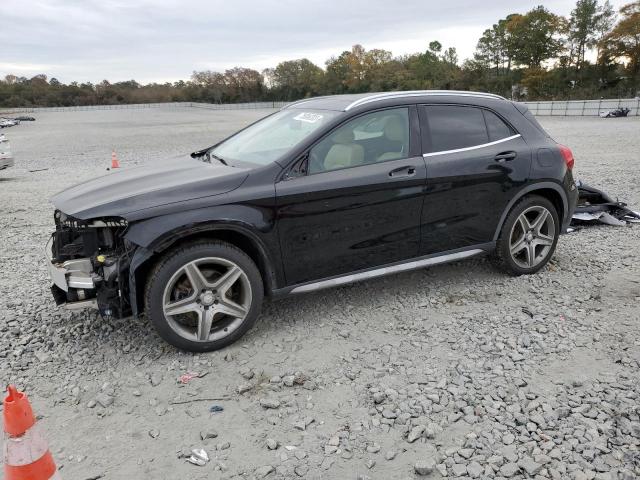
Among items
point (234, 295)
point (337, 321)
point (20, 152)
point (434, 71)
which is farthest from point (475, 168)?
point (434, 71)

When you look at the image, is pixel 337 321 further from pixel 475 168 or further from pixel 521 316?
pixel 475 168

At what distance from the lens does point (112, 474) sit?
8.87 feet

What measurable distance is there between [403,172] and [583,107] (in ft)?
134

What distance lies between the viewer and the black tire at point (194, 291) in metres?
3.62

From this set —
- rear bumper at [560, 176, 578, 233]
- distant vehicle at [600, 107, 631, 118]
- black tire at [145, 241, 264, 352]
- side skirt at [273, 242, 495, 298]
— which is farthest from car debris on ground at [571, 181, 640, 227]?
distant vehicle at [600, 107, 631, 118]

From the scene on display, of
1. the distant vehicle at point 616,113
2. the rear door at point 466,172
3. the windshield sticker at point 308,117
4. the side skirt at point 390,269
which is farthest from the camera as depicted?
the distant vehicle at point 616,113

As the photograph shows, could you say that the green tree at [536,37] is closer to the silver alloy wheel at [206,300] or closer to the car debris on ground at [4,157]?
the car debris on ground at [4,157]

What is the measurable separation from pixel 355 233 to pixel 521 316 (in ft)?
5.06

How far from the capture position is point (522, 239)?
16.6 ft

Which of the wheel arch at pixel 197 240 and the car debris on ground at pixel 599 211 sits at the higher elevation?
the wheel arch at pixel 197 240

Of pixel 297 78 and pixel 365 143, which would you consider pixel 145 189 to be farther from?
pixel 297 78

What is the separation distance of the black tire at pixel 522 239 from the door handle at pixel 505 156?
1.42 ft

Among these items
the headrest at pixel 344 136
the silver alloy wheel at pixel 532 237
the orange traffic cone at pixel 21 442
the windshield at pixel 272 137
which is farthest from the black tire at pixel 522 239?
the orange traffic cone at pixel 21 442

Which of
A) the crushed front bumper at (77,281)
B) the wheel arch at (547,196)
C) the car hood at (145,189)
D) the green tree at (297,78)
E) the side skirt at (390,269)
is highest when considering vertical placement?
the green tree at (297,78)
